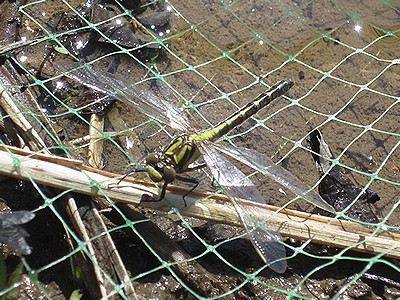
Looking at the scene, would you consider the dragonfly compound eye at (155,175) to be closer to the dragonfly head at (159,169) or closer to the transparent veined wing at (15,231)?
the dragonfly head at (159,169)

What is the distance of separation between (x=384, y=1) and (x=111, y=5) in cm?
176

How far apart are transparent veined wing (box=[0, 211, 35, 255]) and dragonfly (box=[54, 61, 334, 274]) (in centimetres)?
59

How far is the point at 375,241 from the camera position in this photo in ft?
9.42

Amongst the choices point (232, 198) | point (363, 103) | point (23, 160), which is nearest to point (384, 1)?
point (363, 103)

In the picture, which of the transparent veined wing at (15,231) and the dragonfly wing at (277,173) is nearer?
the transparent veined wing at (15,231)

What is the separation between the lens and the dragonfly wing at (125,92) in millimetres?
3002

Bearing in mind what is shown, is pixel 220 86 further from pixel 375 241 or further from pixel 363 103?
pixel 375 241

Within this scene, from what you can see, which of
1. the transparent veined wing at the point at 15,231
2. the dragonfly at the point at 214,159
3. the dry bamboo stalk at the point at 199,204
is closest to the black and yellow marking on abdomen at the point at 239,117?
the dragonfly at the point at 214,159

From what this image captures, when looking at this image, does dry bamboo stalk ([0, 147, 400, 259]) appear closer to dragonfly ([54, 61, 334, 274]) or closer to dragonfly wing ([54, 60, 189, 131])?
dragonfly ([54, 61, 334, 274])

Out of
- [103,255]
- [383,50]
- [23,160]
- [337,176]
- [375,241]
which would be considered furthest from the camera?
[383,50]

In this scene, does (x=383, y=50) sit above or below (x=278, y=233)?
above

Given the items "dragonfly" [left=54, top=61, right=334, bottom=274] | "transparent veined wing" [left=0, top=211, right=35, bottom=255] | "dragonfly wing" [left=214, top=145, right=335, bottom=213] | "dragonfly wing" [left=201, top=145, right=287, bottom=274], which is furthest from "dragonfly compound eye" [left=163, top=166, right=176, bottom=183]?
"transparent veined wing" [left=0, top=211, right=35, bottom=255]

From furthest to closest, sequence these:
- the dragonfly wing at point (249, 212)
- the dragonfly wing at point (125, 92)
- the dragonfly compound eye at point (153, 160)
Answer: the dragonfly wing at point (125, 92), the dragonfly compound eye at point (153, 160), the dragonfly wing at point (249, 212)

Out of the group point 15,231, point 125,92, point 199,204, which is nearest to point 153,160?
point 199,204
